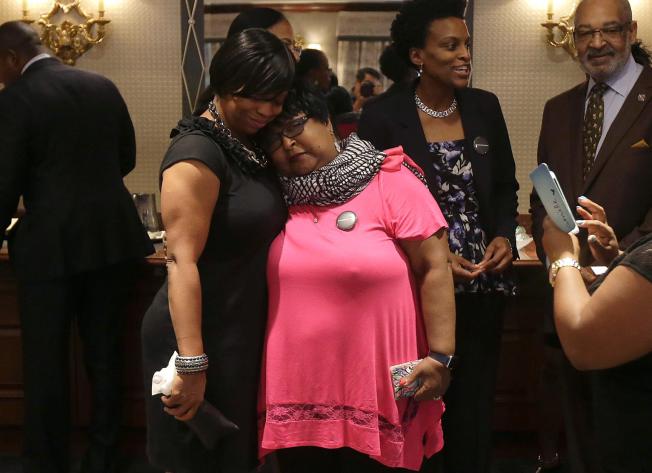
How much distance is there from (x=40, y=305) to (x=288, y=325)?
1.31m

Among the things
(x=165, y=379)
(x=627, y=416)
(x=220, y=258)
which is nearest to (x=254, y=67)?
(x=220, y=258)

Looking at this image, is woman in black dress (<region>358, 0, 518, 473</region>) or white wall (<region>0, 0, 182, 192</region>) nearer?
woman in black dress (<region>358, 0, 518, 473</region>)

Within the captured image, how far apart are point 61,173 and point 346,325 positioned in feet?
4.56

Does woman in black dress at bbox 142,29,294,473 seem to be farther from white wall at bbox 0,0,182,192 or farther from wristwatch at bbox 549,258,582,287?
white wall at bbox 0,0,182,192

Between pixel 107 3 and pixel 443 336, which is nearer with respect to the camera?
pixel 443 336

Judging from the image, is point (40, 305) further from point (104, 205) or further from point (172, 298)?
point (172, 298)

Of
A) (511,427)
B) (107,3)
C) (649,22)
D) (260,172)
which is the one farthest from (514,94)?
(260,172)

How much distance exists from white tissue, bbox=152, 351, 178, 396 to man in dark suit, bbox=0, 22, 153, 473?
114 centimetres

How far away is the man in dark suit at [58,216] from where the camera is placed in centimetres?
287

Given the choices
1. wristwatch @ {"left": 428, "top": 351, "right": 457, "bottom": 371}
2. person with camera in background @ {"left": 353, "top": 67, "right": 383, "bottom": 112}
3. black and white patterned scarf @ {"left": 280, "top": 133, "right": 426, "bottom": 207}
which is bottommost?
wristwatch @ {"left": 428, "top": 351, "right": 457, "bottom": 371}

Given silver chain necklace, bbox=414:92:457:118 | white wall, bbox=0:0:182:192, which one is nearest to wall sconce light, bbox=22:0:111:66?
white wall, bbox=0:0:182:192

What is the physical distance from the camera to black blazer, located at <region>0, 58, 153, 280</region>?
2846mm

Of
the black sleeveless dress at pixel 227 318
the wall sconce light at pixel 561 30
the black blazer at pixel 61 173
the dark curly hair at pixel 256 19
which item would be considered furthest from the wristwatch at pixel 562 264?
the wall sconce light at pixel 561 30

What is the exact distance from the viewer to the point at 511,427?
3.38 meters
